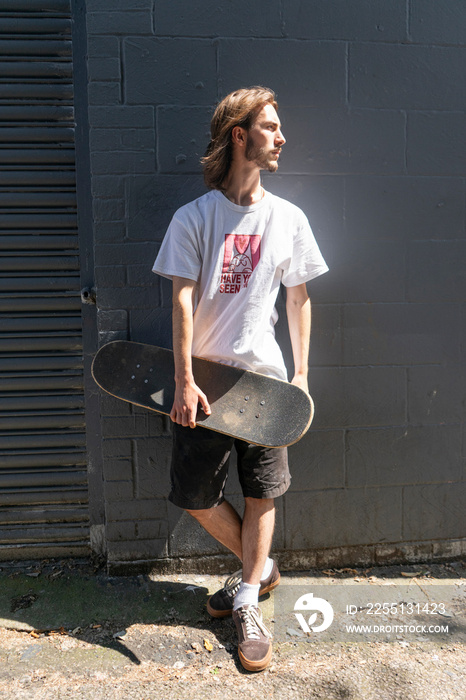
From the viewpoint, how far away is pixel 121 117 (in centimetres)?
235

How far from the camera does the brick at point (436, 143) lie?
2516 millimetres

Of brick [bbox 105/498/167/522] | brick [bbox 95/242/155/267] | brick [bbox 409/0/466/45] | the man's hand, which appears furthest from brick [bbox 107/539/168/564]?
brick [bbox 409/0/466/45]

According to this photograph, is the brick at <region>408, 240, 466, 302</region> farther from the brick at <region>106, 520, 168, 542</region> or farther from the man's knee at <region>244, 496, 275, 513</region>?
the brick at <region>106, 520, 168, 542</region>

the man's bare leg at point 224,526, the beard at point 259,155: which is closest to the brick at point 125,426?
the man's bare leg at point 224,526

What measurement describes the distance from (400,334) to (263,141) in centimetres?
113

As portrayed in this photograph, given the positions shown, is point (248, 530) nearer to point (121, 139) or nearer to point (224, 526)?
point (224, 526)

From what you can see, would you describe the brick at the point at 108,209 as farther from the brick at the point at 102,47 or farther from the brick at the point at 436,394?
the brick at the point at 436,394

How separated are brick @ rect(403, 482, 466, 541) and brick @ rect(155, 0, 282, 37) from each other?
88.2 inches

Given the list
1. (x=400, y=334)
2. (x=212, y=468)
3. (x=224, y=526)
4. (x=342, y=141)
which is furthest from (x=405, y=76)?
(x=224, y=526)

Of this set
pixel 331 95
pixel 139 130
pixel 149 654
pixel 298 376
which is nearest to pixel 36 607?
pixel 149 654

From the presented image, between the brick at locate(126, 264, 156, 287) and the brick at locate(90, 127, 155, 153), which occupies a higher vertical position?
the brick at locate(90, 127, 155, 153)

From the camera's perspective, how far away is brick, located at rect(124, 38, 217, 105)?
Result: 7.62 ft

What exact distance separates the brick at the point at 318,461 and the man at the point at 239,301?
0.35 metres

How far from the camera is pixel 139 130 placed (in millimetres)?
2359
